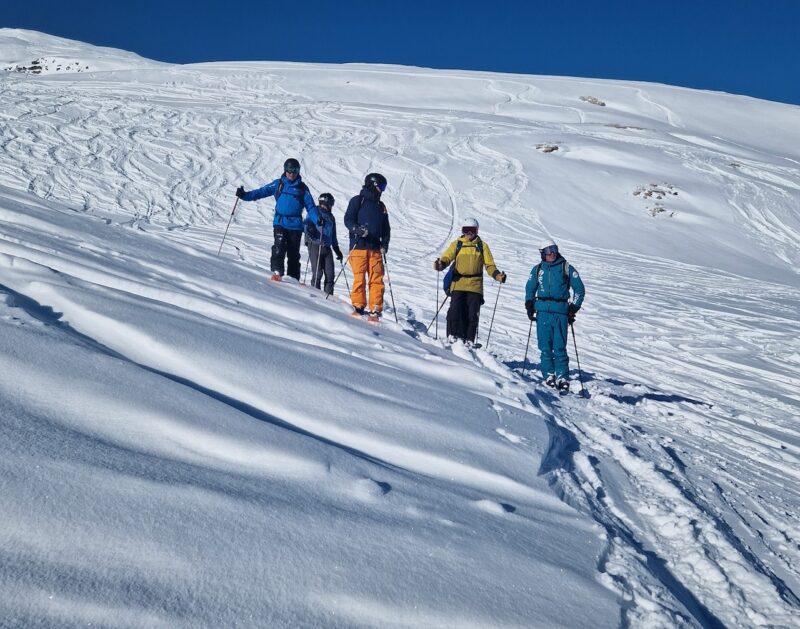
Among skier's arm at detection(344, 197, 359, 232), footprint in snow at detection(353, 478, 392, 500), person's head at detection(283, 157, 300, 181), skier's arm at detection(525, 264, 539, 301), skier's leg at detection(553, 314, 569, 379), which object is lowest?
footprint in snow at detection(353, 478, 392, 500)

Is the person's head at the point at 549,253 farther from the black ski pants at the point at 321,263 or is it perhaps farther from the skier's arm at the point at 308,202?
the black ski pants at the point at 321,263

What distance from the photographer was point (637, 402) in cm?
736

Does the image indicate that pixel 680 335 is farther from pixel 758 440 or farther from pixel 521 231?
Answer: pixel 521 231

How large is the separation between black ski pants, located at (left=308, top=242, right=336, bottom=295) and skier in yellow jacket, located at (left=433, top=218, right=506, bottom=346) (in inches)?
91.1

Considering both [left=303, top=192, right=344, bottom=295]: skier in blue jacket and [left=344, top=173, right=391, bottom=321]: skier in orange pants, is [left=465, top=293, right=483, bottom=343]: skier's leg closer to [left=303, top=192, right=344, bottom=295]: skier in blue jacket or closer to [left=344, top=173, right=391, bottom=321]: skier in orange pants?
[left=344, top=173, right=391, bottom=321]: skier in orange pants

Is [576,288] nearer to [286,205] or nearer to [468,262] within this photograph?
[468,262]

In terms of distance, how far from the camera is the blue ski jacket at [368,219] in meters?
7.95

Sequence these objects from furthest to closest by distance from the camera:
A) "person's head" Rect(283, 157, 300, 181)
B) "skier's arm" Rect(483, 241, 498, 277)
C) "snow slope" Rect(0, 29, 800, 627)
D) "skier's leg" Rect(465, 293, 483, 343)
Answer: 1. "person's head" Rect(283, 157, 300, 181)
2. "skier's leg" Rect(465, 293, 483, 343)
3. "skier's arm" Rect(483, 241, 498, 277)
4. "snow slope" Rect(0, 29, 800, 627)

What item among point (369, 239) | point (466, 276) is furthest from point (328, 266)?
point (466, 276)

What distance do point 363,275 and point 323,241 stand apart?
1.89 m

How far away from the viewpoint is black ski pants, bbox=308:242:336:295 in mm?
10219

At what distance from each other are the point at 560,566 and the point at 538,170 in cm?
2331

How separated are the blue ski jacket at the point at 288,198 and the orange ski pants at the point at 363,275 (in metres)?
1.32

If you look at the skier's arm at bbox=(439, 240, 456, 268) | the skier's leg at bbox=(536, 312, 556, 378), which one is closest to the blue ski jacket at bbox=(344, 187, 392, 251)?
the skier's arm at bbox=(439, 240, 456, 268)
